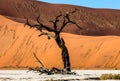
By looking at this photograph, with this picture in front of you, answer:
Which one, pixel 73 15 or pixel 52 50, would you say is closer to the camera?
pixel 52 50

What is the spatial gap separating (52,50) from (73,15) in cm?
7082

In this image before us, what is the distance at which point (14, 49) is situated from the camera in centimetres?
7588

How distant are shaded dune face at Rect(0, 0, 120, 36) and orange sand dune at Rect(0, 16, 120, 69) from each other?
45.6 meters

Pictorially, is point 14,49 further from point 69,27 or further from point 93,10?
point 93,10

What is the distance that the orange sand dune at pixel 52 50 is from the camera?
2692 inches

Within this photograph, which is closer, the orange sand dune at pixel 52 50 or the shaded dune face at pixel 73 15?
the orange sand dune at pixel 52 50

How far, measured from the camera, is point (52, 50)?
241ft

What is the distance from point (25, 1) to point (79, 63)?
7809 cm

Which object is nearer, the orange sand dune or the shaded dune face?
the orange sand dune

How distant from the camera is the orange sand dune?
68.4 metres

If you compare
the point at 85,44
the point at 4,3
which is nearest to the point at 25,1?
the point at 4,3

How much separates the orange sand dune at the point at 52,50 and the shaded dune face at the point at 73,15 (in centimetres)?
4564

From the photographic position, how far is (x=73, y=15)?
471ft

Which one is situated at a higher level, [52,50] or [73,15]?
[52,50]
